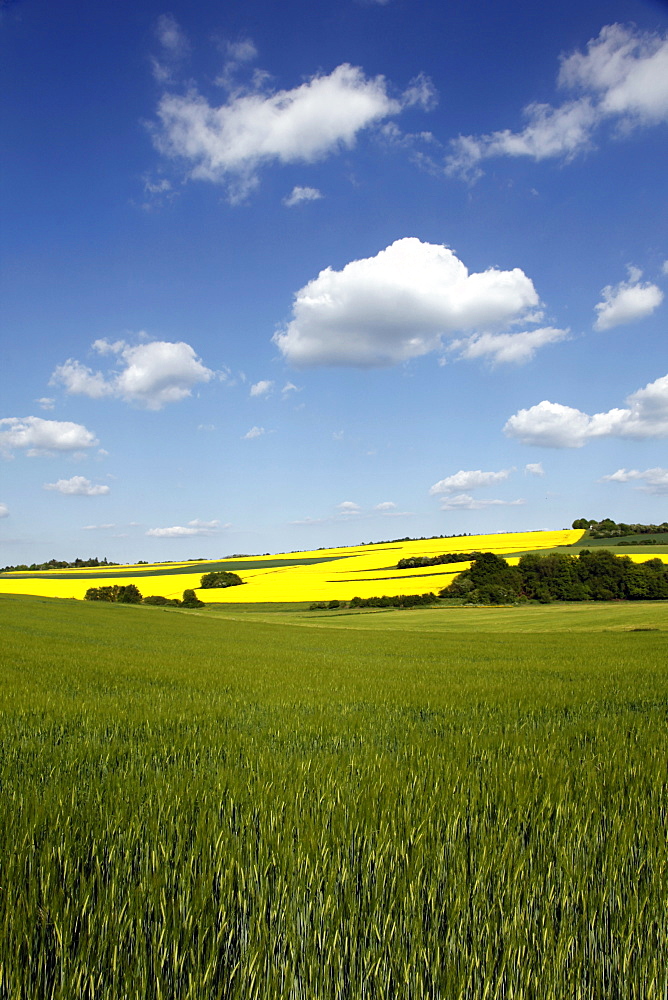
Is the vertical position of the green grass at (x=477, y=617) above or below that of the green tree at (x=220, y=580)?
below

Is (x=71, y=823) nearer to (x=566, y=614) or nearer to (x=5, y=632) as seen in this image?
(x=5, y=632)

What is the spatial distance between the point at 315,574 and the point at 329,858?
75354 millimetres

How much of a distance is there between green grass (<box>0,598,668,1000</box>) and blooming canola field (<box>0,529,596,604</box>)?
54902 millimetres

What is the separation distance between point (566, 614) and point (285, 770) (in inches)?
1810

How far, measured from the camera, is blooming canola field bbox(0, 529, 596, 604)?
63.9 m

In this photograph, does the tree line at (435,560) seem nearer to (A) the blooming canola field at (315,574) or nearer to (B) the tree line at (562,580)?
(A) the blooming canola field at (315,574)

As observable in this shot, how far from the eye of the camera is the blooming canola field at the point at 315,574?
63938 millimetres

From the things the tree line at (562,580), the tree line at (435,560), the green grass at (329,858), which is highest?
the green grass at (329,858)

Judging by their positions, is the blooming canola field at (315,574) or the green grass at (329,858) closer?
the green grass at (329,858)

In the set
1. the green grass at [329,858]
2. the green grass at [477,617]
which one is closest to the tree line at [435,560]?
the green grass at [477,617]

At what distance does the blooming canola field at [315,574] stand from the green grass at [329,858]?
54.9 metres

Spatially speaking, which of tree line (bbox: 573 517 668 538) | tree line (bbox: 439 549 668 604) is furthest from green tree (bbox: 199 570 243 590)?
tree line (bbox: 573 517 668 538)

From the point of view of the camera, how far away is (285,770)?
4.27 meters

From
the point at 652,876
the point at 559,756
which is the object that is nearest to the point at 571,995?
Result: the point at 652,876
